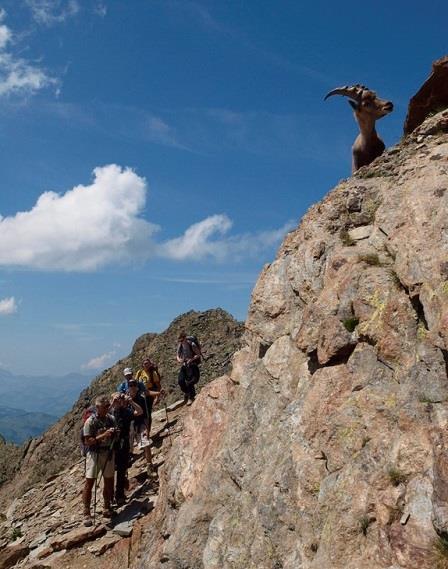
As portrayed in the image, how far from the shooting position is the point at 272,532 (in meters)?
8.59

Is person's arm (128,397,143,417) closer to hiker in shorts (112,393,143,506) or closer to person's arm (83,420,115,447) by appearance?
hiker in shorts (112,393,143,506)

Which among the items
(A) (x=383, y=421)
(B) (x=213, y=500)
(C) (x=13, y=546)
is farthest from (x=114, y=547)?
(A) (x=383, y=421)

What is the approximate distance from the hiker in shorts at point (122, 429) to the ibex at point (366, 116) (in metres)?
10.1

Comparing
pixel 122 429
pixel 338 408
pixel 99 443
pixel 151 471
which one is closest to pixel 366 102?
pixel 338 408

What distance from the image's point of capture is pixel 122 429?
14.9 m

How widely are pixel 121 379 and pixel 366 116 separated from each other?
29893 mm

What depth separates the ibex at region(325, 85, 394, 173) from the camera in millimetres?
14891

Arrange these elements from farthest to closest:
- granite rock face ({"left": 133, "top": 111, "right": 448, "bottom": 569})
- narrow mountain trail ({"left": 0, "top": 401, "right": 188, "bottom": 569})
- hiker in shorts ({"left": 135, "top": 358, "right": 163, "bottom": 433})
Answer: hiker in shorts ({"left": 135, "top": 358, "right": 163, "bottom": 433}), narrow mountain trail ({"left": 0, "top": 401, "right": 188, "bottom": 569}), granite rock face ({"left": 133, "top": 111, "right": 448, "bottom": 569})

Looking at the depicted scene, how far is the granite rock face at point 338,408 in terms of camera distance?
6.98 m

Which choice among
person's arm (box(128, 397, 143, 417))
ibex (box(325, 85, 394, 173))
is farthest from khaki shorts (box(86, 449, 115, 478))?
ibex (box(325, 85, 394, 173))

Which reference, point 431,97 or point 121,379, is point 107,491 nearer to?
point 431,97

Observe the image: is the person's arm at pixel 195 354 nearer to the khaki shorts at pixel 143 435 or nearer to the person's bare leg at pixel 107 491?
the khaki shorts at pixel 143 435

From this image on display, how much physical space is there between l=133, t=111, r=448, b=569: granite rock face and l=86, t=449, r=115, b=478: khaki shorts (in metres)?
1.91

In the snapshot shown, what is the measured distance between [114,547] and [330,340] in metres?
8.60
